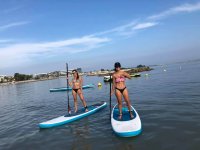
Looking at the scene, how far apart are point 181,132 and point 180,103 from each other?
657cm

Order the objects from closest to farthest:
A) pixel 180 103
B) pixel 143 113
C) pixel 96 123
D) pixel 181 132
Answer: pixel 181 132, pixel 96 123, pixel 143 113, pixel 180 103

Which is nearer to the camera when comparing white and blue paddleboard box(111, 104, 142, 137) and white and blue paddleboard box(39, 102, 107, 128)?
white and blue paddleboard box(111, 104, 142, 137)

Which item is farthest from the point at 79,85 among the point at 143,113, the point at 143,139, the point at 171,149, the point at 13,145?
the point at 171,149

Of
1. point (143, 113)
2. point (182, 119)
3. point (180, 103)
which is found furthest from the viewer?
point (180, 103)

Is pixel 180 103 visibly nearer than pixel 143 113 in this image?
No

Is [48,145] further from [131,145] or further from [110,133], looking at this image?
[131,145]

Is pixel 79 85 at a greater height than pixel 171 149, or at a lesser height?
greater

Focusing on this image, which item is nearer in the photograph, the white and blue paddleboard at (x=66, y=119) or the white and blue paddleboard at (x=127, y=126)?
the white and blue paddleboard at (x=127, y=126)

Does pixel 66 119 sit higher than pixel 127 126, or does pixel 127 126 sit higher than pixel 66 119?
pixel 127 126

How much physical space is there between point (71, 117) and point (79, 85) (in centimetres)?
219

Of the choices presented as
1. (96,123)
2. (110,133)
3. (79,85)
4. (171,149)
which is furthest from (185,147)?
(79,85)

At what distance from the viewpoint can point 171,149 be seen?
27.6ft

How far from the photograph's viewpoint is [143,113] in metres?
14.4

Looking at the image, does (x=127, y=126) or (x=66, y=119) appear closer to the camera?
(x=127, y=126)
